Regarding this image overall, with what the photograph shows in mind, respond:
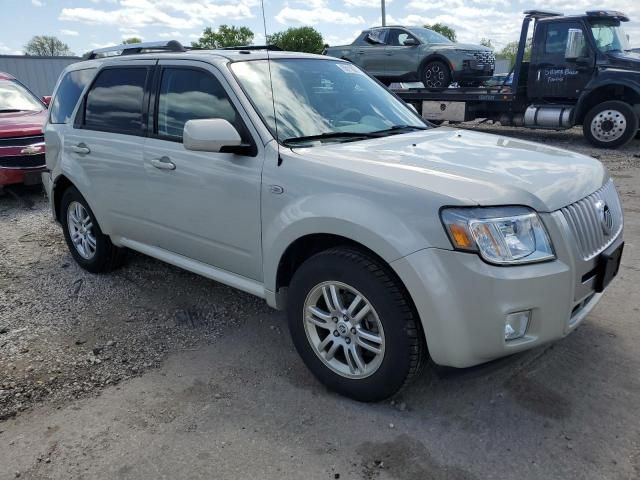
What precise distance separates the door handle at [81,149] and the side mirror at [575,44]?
10.7 metres

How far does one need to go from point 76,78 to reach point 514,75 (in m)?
10.5

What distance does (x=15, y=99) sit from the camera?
923 cm

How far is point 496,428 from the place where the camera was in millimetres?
2699

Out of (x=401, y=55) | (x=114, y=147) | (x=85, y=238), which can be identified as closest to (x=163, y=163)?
(x=114, y=147)

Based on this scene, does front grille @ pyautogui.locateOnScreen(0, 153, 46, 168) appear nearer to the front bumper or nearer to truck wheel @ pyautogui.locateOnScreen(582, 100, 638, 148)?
the front bumper

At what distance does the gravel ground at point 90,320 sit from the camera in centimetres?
331

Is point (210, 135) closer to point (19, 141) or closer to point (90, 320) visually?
point (90, 320)

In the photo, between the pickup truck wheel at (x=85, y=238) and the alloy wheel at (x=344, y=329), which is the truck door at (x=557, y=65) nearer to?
the pickup truck wheel at (x=85, y=238)

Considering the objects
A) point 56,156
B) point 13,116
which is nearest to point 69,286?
point 56,156

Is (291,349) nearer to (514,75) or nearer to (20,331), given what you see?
(20,331)

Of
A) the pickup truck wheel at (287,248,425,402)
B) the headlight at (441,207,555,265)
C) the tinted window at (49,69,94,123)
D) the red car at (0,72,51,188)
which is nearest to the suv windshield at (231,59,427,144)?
the pickup truck wheel at (287,248,425,402)

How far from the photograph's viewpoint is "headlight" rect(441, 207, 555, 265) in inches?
94.0

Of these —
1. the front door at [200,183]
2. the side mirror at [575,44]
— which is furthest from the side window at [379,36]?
the front door at [200,183]

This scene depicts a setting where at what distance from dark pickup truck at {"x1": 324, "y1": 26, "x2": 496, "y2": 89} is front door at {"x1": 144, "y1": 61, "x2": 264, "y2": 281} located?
11.3 metres
